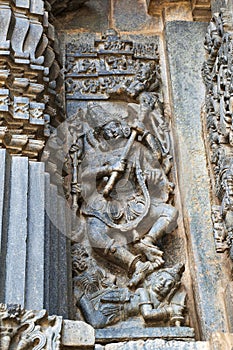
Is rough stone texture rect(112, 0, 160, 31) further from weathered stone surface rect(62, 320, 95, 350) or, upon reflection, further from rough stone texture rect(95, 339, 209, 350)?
weathered stone surface rect(62, 320, 95, 350)

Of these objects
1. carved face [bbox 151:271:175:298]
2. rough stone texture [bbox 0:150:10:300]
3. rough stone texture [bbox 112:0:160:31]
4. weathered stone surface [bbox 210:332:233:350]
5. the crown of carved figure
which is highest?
rough stone texture [bbox 112:0:160:31]

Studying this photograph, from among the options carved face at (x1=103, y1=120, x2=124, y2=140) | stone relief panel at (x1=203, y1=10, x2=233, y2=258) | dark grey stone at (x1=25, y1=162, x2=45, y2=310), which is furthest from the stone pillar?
stone relief panel at (x1=203, y1=10, x2=233, y2=258)

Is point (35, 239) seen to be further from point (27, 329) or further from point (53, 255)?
point (27, 329)

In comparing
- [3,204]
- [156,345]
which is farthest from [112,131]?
[156,345]

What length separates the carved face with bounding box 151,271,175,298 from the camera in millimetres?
3795

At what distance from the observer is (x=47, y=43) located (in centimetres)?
454

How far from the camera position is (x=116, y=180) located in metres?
Answer: 4.44

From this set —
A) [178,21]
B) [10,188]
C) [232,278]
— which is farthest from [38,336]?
[178,21]

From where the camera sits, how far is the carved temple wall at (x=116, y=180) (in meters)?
3.59

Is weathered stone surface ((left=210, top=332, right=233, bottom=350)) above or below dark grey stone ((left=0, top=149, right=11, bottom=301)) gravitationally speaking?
below

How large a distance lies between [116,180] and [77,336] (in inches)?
59.9

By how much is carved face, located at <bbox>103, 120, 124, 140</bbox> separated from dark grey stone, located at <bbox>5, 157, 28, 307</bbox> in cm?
95

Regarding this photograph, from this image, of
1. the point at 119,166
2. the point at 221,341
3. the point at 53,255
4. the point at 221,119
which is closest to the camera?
the point at 221,341

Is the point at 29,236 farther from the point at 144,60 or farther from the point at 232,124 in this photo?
the point at 144,60
